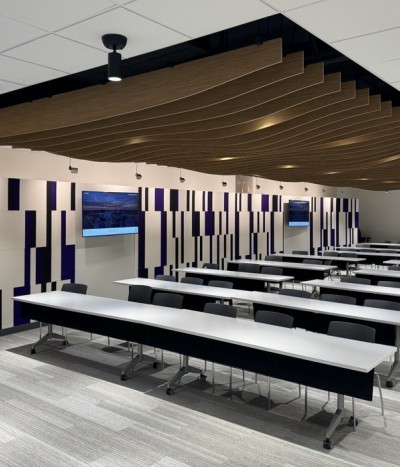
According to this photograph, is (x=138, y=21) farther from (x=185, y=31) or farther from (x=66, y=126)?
(x=66, y=126)

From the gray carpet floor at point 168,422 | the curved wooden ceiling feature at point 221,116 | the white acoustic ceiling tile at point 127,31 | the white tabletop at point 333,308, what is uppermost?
the white acoustic ceiling tile at point 127,31

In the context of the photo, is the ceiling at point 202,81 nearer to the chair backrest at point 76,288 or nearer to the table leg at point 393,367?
the chair backrest at point 76,288

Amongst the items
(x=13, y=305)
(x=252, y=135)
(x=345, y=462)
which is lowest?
(x=345, y=462)

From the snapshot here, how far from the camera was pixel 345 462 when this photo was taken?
388 cm

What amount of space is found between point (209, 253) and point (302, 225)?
5.23 metres

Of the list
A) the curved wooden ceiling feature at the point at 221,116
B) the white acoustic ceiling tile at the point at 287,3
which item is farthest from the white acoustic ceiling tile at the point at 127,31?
the white acoustic ceiling tile at the point at 287,3

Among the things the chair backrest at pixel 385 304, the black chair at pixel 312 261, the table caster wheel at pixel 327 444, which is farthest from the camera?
the black chair at pixel 312 261

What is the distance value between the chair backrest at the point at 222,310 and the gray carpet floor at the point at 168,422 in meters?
0.83

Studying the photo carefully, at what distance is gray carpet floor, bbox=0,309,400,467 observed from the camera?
397 cm

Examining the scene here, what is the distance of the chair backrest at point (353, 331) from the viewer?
475cm

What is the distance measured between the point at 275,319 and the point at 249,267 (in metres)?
5.07

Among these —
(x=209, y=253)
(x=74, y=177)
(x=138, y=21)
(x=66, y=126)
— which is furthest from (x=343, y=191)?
(x=138, y=21)

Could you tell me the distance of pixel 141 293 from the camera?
7.30m

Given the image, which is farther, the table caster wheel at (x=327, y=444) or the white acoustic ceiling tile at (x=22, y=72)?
the table caster wheel at (x=327, y=444)
